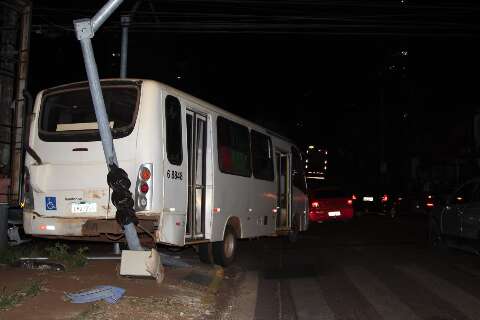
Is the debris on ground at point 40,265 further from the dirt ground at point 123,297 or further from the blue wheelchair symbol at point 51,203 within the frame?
the blue wheelchair symbol at point 51,203

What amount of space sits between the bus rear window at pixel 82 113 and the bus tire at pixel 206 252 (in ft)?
11.4

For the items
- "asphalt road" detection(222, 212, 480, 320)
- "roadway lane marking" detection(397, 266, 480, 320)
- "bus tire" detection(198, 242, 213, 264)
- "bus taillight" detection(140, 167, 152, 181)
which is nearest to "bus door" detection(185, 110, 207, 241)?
"bus tire" detection(198, 242, 213, 264)

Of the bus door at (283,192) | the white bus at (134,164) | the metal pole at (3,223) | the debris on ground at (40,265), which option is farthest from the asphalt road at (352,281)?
the metal pole at (3,223)

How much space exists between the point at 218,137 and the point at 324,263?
3790mm

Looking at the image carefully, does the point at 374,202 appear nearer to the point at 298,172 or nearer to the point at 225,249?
the point at 298,172

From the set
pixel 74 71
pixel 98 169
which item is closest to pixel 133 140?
pixel 98 169

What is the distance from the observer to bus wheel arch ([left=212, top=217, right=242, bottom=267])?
35.7 feet

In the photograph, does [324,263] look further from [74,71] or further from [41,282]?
[74,71]

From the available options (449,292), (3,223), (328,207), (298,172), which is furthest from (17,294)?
(328,207)

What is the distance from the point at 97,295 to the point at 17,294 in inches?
39.0

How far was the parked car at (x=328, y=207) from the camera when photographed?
21922mm

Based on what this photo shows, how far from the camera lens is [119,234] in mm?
8844

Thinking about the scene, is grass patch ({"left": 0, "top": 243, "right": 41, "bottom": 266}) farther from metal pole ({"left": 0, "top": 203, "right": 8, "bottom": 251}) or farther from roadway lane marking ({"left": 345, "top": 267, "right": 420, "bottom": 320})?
roadway lane marking ({"left": 345, "top": 267, "right": 420, "bottom": 320})

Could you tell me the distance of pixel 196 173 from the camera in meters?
9.80
